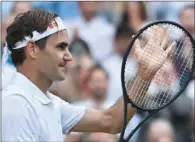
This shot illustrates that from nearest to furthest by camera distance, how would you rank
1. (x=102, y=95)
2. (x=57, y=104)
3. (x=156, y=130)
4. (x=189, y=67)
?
(x=57, y=104) → (x=189, y=67) → (x=156, y=130) → (x=102, y=95)

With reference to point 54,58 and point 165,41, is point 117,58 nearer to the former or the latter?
point 165,41

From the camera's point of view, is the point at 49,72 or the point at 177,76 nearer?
the point at 49,72

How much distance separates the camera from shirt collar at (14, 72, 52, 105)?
3979mm

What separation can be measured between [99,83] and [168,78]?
2.55 metres

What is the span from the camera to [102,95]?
709 cm

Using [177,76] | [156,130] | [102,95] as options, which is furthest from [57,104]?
[102,95]

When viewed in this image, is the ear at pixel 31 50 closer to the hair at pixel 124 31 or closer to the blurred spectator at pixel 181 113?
the blurred spectator at pixel 181 113

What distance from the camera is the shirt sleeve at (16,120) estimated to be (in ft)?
12.4

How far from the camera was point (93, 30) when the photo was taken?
8117mm

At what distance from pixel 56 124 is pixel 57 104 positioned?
243mm

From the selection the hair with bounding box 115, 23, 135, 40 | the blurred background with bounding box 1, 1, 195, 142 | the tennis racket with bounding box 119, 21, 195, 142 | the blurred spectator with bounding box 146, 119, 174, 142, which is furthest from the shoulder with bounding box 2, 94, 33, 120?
the hair with bounding box 115, 23, 135, 40

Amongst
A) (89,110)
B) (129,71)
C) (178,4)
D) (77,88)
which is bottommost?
(77,88)

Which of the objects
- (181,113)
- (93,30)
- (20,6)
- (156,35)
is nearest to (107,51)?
(93,30)

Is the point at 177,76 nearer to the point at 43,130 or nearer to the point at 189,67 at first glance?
the point at 189,67
